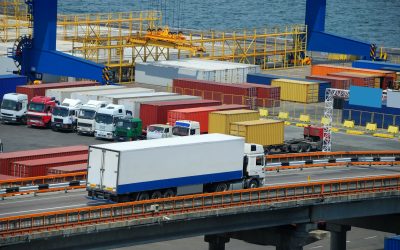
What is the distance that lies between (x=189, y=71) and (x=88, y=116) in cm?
2095

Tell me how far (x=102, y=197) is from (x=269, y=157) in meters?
16.2

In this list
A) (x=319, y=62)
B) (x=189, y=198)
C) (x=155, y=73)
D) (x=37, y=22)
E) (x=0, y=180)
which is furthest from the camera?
(x=319, y=62)

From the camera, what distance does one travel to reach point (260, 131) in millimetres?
81500

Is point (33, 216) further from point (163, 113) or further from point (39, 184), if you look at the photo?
point (163, 113)

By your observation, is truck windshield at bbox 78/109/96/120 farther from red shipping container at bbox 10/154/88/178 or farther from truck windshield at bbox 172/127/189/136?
red shipping container at bbox 10/154/88/178

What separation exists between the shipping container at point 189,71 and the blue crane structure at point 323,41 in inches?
661

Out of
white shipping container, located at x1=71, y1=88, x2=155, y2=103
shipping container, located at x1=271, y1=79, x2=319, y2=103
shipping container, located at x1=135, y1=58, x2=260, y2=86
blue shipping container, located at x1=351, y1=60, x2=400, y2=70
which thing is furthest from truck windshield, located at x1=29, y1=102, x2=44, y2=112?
blue shipping container, located at x1=351, y1=60, x2=400, y2=70

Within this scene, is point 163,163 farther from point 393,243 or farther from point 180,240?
point 180,240

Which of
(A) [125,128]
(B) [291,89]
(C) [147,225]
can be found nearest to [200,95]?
(B) [291,89]

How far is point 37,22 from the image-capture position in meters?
102

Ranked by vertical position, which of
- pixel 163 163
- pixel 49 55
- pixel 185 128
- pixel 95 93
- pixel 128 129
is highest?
pixel 49 55

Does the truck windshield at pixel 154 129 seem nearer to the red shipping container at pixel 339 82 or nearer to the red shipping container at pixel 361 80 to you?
the red shipping container at pixel 339 82

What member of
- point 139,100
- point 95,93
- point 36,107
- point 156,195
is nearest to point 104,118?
point 139,100

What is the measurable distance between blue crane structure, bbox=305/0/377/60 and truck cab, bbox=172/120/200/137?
48166mm
